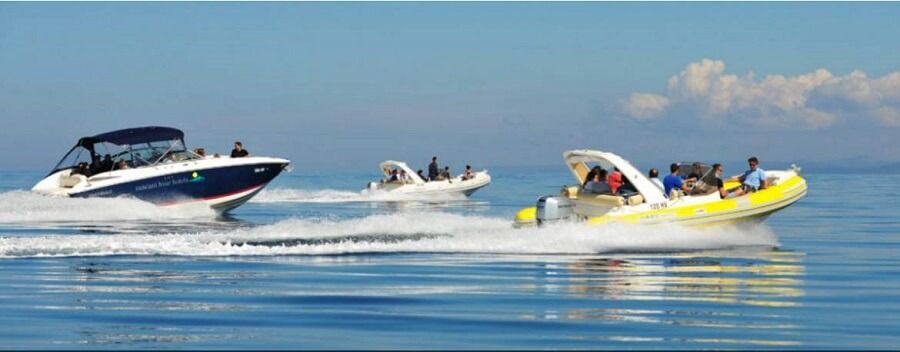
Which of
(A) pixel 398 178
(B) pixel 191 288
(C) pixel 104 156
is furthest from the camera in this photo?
(A) pixel 398 178

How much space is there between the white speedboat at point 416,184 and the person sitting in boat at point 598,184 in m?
32.4

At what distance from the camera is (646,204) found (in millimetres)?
24766

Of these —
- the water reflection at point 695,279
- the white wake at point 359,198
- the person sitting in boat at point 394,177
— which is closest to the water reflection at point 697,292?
the water reflection at point 695,279

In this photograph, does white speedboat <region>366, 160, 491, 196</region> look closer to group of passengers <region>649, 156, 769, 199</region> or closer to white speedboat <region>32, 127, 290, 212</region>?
white speedboat <region>32, 127, 290, 212</region>

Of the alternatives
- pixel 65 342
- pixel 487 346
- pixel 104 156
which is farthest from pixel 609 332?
pixel 104 156

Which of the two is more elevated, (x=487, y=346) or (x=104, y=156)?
(x=104, y=156)

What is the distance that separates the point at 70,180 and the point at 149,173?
228 centimetres

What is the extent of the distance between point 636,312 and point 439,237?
9.73 m

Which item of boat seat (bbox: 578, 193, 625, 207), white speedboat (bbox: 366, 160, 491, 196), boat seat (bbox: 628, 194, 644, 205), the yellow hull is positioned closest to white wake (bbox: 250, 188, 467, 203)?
white speedboat (bbox: 366, 160, 491, 196)

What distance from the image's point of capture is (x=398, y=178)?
5869cm

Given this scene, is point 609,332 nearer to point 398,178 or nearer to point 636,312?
point 636,312

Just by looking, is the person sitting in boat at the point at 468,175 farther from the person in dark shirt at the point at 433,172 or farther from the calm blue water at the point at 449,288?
the calm blue water at the point at 449,288

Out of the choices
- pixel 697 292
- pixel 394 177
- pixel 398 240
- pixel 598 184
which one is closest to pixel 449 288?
pixel 697 292

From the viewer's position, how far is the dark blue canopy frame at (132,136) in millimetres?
37156
